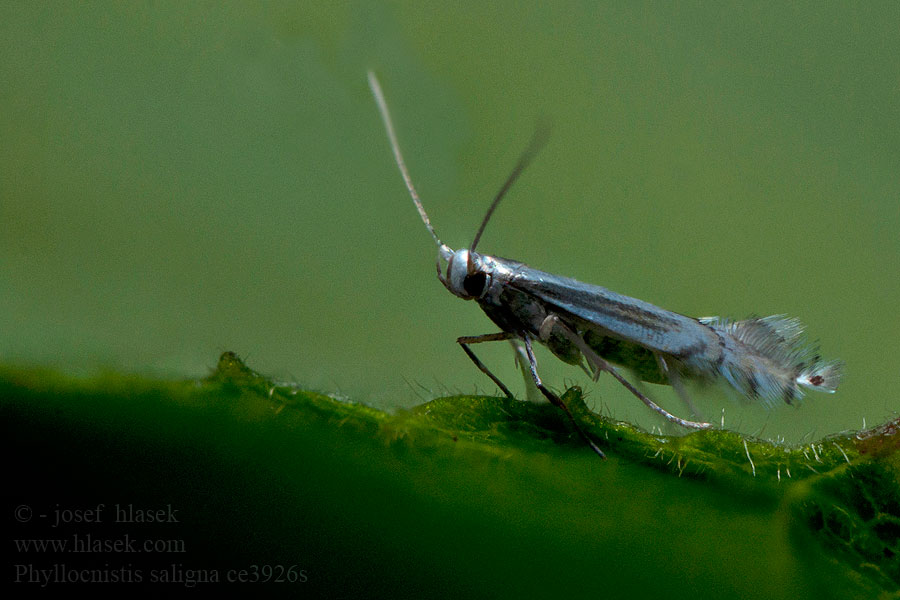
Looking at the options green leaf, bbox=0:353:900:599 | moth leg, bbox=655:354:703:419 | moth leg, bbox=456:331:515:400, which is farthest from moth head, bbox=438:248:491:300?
green leaf, bbox=0:353:900:599

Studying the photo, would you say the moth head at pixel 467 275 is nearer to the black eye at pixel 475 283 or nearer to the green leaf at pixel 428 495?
the black eye at pixel 475 283

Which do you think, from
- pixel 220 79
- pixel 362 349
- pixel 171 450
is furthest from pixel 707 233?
pixel 171 450

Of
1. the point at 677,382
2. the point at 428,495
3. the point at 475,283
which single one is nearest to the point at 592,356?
the point at 677,382

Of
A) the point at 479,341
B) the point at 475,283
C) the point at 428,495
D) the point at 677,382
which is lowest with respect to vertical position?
the point at 428,495

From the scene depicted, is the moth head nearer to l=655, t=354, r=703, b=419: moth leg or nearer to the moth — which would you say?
the moth

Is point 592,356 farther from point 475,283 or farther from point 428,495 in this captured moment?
point 428,495

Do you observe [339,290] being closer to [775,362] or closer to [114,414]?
[775,362]
